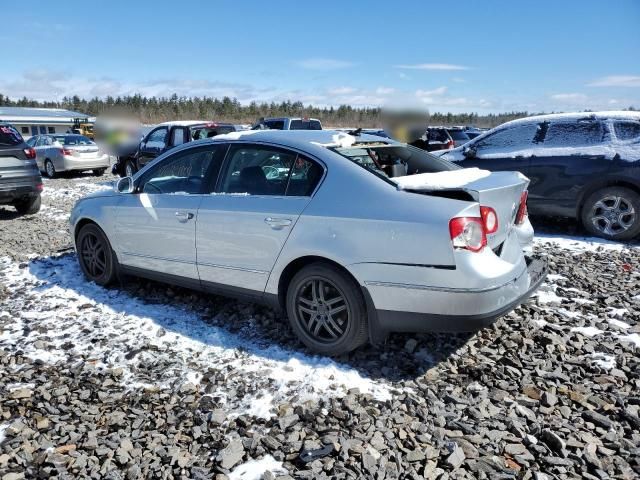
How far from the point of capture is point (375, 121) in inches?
429

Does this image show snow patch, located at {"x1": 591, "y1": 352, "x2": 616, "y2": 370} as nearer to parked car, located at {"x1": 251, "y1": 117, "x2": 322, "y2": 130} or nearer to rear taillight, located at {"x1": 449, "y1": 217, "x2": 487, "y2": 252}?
rear taillight, located at {"x1": 449, "y1": 217, "x2": 487, "y2": 252}

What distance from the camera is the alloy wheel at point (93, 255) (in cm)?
506

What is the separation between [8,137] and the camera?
8.37 meters

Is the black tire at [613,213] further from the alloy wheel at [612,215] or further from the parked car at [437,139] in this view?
the parked car at [437,139]

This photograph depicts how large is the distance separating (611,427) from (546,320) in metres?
1.46

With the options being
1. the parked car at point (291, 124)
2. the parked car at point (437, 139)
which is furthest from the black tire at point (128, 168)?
the parked car at point (437, 139)

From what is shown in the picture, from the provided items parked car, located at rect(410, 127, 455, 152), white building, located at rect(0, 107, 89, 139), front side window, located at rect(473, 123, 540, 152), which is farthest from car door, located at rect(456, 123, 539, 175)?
white building, located at rect(0, 107, 89, 139)

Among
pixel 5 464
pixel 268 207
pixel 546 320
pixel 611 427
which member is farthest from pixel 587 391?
pixel 5 464

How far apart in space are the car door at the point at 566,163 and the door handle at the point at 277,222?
5051 millimetres

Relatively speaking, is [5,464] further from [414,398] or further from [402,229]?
[402,229]

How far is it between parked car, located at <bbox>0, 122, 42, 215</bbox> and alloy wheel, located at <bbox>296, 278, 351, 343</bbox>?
7.10m

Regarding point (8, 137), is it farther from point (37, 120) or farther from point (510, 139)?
point (37, 120)

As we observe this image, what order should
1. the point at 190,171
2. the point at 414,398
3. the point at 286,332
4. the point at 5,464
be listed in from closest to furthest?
1. the point at 5,464
2. the point at 414,398
3. the point at 286,332
4. the point at 190,171

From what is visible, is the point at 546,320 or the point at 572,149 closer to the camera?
the point at 546,320
